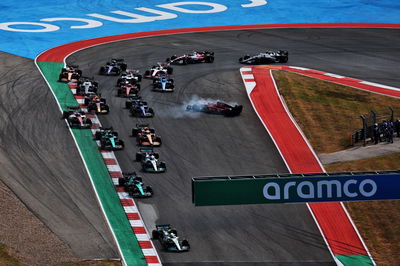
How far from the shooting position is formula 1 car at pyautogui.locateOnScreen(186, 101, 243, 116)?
47.2 metres

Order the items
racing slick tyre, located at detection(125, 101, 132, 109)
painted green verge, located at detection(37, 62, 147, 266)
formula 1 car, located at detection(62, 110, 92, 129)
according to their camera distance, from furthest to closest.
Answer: racing slick tyre, located at detection(125, 101, 132, 109) → formula 1 car, located at detection(62, 110, 92, 129) → painted green verge, located at detection(37, 62, 147, 266)

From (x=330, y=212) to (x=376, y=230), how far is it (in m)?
2.30

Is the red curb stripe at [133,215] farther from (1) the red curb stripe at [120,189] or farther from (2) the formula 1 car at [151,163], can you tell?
(2) the formula 1 car at [151,163]

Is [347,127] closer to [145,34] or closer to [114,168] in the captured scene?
[114,168]

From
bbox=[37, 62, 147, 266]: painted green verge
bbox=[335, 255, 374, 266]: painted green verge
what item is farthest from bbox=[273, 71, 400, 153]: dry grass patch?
bbox=[335, 255, 374, 266]: painted green verge

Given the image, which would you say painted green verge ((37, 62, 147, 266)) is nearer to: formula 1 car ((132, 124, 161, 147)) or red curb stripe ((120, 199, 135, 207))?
red curb stripe ((120, 199, 135, 207))

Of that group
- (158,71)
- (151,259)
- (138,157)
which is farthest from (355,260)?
(158,71)

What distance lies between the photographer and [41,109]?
48219 millimetres

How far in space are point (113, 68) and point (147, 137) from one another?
12.9m

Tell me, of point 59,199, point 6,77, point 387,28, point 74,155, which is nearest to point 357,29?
point 387,28

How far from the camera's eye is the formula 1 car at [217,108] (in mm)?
47188

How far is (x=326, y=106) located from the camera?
1945 inches

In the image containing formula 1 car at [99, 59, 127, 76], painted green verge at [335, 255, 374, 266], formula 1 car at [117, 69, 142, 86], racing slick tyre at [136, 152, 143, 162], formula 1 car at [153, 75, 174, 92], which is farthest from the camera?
formula 1 car at [99, 59, 127, 76]

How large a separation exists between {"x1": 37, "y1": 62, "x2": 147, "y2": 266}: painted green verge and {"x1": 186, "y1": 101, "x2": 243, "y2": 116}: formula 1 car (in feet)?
21.2
